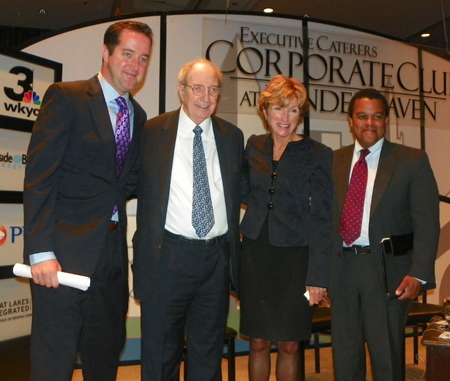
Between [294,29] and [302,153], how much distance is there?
2.43 meters

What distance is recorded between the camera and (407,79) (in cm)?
521

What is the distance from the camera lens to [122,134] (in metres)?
2.43

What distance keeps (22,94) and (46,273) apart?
206 cm

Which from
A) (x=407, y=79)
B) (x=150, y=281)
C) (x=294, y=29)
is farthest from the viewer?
(x=407, y=79)

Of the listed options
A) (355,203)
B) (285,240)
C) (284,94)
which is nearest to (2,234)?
(285,240)

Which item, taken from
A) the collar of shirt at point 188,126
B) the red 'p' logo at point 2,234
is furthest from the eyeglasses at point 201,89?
the red 'p' logo at point 2,234

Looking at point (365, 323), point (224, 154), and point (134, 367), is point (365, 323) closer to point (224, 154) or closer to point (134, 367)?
point (224, 154)

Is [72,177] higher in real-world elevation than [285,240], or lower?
higher

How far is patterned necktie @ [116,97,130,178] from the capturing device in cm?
241

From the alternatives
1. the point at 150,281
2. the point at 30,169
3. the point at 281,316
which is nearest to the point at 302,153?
the point at 281,316

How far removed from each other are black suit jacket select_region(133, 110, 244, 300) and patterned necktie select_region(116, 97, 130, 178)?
0.13 metres

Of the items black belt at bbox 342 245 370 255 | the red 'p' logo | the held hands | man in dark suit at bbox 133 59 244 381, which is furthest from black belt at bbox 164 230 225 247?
the red 'p' logo

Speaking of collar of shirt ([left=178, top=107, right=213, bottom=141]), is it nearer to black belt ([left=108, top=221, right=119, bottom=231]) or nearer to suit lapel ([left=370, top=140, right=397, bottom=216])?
black belt ([left=108, top=221, right=119, bottom=231])

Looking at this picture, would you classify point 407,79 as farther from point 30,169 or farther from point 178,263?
point 30,169
